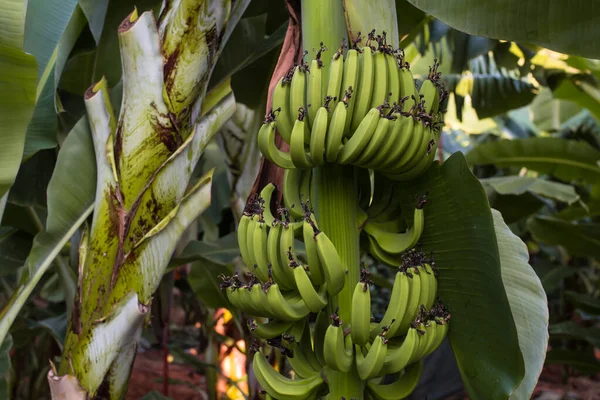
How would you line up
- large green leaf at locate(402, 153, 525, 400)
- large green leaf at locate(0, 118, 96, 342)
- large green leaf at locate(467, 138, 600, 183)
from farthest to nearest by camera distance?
large green leaf at locate(467, 138, 600, 183), large green leaf at locate(0, 118, 96, 342), large green leaf at locate(402, 153, 525, 400)

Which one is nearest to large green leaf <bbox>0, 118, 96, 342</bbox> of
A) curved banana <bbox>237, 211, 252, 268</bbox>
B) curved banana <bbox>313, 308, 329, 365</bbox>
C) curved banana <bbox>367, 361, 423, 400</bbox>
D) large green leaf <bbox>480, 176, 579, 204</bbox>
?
curved banana <bbox>237, 211, 252, 268</bbox>

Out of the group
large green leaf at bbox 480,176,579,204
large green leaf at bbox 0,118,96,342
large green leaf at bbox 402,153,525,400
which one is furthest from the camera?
large green leaf at bbox 480,176,579,204

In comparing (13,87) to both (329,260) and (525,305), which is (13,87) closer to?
(329,260)

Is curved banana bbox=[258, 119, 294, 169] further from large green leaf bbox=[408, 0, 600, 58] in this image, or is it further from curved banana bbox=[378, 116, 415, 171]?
large green leaf bbox=[408, 0, 600, 58]

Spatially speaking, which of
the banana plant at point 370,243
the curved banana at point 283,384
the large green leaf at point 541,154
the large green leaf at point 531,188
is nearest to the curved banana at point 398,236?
the banana plant at point 370,243

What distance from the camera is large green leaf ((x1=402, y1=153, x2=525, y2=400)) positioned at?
0.62 meters

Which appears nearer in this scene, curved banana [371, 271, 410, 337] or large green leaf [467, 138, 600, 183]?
curved banana [371, 271, 410, 337]

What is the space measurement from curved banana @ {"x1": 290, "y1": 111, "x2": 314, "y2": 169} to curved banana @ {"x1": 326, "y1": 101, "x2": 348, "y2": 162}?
32mm

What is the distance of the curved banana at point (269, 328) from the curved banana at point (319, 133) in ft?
0.80

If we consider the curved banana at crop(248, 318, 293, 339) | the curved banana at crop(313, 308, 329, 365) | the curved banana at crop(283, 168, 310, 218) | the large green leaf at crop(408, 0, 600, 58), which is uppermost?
the large green leaf at crop(408, 0, 600, 58)

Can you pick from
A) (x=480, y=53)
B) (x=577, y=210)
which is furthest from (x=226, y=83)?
(x=577, y=210)

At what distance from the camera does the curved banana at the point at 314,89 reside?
0.71 meters

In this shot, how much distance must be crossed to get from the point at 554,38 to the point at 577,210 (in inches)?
68.7

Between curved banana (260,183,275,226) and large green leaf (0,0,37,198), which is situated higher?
large green leaf (0,0,37,198)
